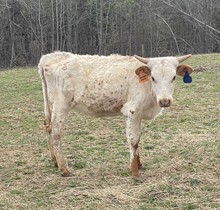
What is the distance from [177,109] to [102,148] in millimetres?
2940

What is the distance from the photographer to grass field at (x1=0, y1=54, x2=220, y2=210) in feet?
13.0

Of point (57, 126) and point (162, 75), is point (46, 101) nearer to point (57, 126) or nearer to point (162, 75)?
point (57, 126)

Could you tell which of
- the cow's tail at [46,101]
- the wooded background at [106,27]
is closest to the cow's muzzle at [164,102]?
the cow's tail at [46,101]

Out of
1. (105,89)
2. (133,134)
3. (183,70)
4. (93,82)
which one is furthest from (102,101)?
(183,70)

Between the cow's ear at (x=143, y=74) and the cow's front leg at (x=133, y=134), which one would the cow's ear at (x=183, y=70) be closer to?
the cow's ear at (x=143, y=74)

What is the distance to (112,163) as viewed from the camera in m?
5.16

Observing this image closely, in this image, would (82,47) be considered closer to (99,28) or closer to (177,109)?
(99,28)

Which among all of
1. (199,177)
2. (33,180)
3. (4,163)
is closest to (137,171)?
(199,177)

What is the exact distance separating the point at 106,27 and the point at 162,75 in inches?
768

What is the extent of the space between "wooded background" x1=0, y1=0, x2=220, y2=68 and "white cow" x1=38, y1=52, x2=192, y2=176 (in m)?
17.0

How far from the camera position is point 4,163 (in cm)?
536

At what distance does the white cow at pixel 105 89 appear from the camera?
4.67m

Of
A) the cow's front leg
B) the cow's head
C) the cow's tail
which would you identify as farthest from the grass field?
the cow's head

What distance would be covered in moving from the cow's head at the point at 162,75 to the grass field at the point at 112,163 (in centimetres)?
88
